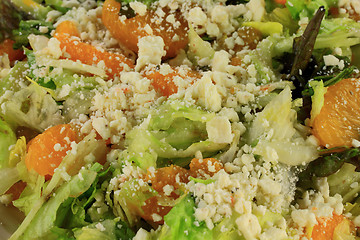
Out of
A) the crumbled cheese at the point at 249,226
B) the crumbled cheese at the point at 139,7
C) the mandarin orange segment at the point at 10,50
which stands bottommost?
the crumbled cheese at the point at 249,226

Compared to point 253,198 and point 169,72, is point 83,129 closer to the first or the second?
point 169,72

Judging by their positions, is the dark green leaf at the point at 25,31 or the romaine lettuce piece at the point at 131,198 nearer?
the romaine lettuce piece at the point at 131,198

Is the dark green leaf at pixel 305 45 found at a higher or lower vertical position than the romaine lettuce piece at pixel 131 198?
higher

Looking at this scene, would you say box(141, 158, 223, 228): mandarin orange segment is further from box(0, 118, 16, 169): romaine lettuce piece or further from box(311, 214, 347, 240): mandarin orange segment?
box(0, 118, 16, 169): romaine lettuce piece

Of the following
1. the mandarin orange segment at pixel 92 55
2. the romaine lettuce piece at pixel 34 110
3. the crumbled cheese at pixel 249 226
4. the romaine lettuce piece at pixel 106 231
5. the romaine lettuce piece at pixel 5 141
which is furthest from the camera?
the mandarin orange segment at pixel 92 55

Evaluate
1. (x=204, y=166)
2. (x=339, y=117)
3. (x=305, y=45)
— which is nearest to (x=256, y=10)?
(x=305, y=45)

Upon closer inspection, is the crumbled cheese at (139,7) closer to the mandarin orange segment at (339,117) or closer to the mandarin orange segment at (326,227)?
the mandarin orange segment at (339,117)

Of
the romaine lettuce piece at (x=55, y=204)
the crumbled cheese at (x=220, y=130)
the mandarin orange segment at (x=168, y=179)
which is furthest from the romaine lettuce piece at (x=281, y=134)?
the romaine lettuce piece at (x=55, y=204)

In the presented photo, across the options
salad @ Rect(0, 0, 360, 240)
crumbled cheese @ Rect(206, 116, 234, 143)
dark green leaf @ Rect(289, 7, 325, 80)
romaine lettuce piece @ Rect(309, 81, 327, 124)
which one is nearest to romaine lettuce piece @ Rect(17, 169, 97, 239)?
salad @ Rect(0, 0, 360, 240)

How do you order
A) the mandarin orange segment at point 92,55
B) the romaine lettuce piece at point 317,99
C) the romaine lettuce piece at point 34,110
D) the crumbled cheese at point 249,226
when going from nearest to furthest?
the crumbled cheese at point 249,226 → the romaine lettuce piece at point 317,99 → the romaine lettuce piece at point 34,110 → the mandarin orange segment at point 92,55

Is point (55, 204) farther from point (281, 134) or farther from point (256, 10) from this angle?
point (256, 10)
